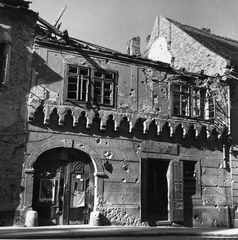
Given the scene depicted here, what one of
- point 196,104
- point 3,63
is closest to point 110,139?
point 196,104

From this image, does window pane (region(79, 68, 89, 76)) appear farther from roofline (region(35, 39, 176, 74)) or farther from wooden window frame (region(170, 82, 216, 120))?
wooden window frame (region(170, 82, 216, 120))

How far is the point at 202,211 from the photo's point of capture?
1611cm

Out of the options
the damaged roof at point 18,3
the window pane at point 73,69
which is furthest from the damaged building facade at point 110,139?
the damaged roof at point 18,3

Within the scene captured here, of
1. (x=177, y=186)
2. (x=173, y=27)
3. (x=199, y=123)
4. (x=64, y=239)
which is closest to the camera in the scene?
(x=64, y=239)

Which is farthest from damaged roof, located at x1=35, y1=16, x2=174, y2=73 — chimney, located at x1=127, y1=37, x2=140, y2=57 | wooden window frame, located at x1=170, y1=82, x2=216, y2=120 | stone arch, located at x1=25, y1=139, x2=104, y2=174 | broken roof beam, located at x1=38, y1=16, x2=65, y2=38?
chimney, located at x1=127, y1=37, x2=140, y2=57

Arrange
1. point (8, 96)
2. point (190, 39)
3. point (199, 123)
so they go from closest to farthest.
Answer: point (8, 96)
point (199, 123)
point (190, 39)

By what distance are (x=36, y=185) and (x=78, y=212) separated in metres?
1.88

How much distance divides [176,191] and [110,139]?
3.48 metres

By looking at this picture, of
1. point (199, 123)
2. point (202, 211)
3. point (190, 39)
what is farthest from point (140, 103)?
point (190, 39)

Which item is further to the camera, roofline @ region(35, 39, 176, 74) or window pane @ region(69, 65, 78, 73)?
window pane @ region(69, 65, 78, 73)

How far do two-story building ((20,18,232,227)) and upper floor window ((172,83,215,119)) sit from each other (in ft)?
0.14

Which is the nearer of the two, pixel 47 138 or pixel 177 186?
pixel 47 138

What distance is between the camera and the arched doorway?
547 inches

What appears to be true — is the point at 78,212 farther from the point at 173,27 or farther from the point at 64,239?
the point at 173,27
